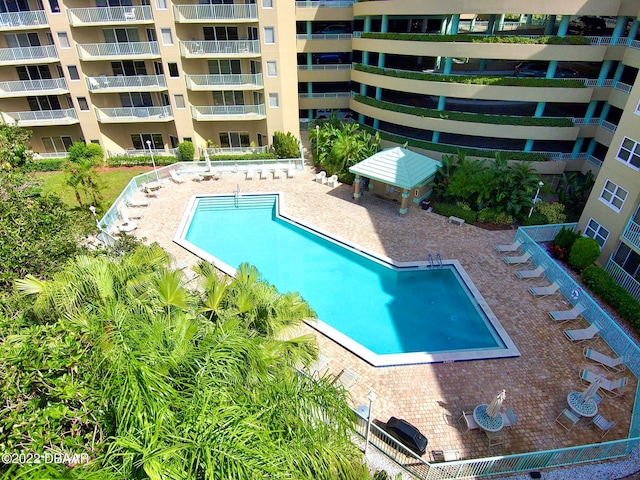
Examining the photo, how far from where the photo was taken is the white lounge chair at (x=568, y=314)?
17.3 m

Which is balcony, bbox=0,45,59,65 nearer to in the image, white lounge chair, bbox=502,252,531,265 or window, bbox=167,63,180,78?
window, bbox=167,63,180,78

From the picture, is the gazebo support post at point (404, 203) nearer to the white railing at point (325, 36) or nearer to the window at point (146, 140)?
the white railing at point (325, 36)

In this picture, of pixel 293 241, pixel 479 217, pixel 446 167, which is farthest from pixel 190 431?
pixel 446 167

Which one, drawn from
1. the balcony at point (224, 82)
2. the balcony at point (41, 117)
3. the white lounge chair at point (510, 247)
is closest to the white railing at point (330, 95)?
the balcony at point (224, 82)

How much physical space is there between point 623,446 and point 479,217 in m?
15.6

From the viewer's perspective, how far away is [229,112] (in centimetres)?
3409

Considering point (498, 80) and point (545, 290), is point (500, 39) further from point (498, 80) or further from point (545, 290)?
point (545, 290)

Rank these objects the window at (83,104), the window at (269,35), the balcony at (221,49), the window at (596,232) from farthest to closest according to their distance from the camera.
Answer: the window at (83,104), the balcony at (221,49), the window at (269,35), the window at (596,232)

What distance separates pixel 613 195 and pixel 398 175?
1171 cm

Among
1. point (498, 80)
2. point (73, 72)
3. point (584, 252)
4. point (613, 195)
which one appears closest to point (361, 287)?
point (584, 252)

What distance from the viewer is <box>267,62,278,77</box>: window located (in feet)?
106

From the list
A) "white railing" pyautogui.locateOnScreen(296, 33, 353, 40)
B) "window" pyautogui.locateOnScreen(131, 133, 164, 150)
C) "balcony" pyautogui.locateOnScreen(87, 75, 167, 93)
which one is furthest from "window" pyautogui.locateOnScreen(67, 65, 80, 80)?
"white railing" pyautogui.locateOnScreen(296, 33, 353, 40)

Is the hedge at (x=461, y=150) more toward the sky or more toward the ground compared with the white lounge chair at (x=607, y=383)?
more toward the sky

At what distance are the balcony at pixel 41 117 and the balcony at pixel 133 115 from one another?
9.10 ft
